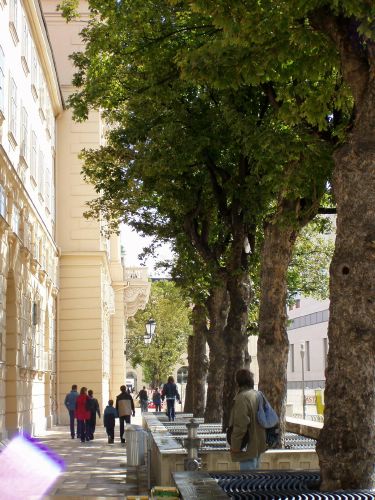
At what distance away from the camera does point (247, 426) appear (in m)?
9.35

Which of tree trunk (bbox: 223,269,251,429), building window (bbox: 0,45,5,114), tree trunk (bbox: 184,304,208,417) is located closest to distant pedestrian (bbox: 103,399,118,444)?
tree trunk (bbox: 184,304,208,417)

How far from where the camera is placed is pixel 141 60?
1644 centimetres

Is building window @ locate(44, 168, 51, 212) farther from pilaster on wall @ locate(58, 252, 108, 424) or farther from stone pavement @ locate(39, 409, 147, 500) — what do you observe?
stone pavement @ locate(39, 409, 147, 500)

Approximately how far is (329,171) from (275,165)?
4.04 ft

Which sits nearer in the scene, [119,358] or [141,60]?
[141,60]

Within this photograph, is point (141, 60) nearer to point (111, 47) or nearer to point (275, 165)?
point (111, 47)

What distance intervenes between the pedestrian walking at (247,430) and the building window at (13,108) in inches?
552

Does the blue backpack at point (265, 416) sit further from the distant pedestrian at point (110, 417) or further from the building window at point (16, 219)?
the distant pedestrian at point (110, 417)

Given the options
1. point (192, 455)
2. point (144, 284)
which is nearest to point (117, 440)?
point (192, 455)

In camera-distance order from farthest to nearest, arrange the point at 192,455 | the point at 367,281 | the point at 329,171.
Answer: the point at 329,171
the point at 192,455
the point at 367,281

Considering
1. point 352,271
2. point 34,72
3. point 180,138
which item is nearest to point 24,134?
point 34,72

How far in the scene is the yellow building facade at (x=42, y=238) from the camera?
22047mm

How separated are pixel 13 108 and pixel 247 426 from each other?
14988mm

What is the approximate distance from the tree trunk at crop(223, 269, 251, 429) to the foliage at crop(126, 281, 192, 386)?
173ft
